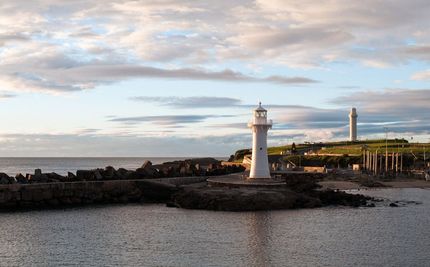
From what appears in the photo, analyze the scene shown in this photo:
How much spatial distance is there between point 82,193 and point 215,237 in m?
22.7

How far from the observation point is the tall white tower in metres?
59.0

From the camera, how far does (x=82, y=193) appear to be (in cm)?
5691

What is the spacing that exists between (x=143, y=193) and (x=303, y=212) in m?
17.0

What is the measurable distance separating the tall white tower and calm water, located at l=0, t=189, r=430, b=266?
9.97 m

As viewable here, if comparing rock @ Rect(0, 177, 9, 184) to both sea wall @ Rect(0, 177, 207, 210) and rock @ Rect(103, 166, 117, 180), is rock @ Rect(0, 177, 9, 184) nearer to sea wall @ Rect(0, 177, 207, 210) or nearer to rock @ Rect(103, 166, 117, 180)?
Answer: sea wall @ Rect(0, 177, 207, 210)

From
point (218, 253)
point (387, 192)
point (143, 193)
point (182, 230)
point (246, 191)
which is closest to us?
point (218, 253)

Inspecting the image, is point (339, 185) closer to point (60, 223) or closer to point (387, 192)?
point (387, 192)

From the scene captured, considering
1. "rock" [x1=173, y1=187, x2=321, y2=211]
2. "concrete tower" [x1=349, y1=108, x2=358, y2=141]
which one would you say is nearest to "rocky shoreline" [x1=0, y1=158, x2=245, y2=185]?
"rock" [x1=173, y1=187, x2=321, y2=211]

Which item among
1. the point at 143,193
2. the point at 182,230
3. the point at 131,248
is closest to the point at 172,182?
the point at 143,193

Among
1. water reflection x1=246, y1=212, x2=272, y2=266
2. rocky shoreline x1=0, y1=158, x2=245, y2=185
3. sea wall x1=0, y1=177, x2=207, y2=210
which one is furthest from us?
rocky shoreline x1=0, y1=158, x2=245, y2=185

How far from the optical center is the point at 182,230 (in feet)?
132

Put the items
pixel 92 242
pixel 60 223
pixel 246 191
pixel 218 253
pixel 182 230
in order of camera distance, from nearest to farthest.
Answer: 1. pixel 218 253
2. pixel 92 242
3. pixel 182 230
4. pixel 60 223
5. pixel 246 191

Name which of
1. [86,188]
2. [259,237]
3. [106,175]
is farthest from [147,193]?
[259,237]

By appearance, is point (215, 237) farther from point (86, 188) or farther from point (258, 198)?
point (86, 188)
